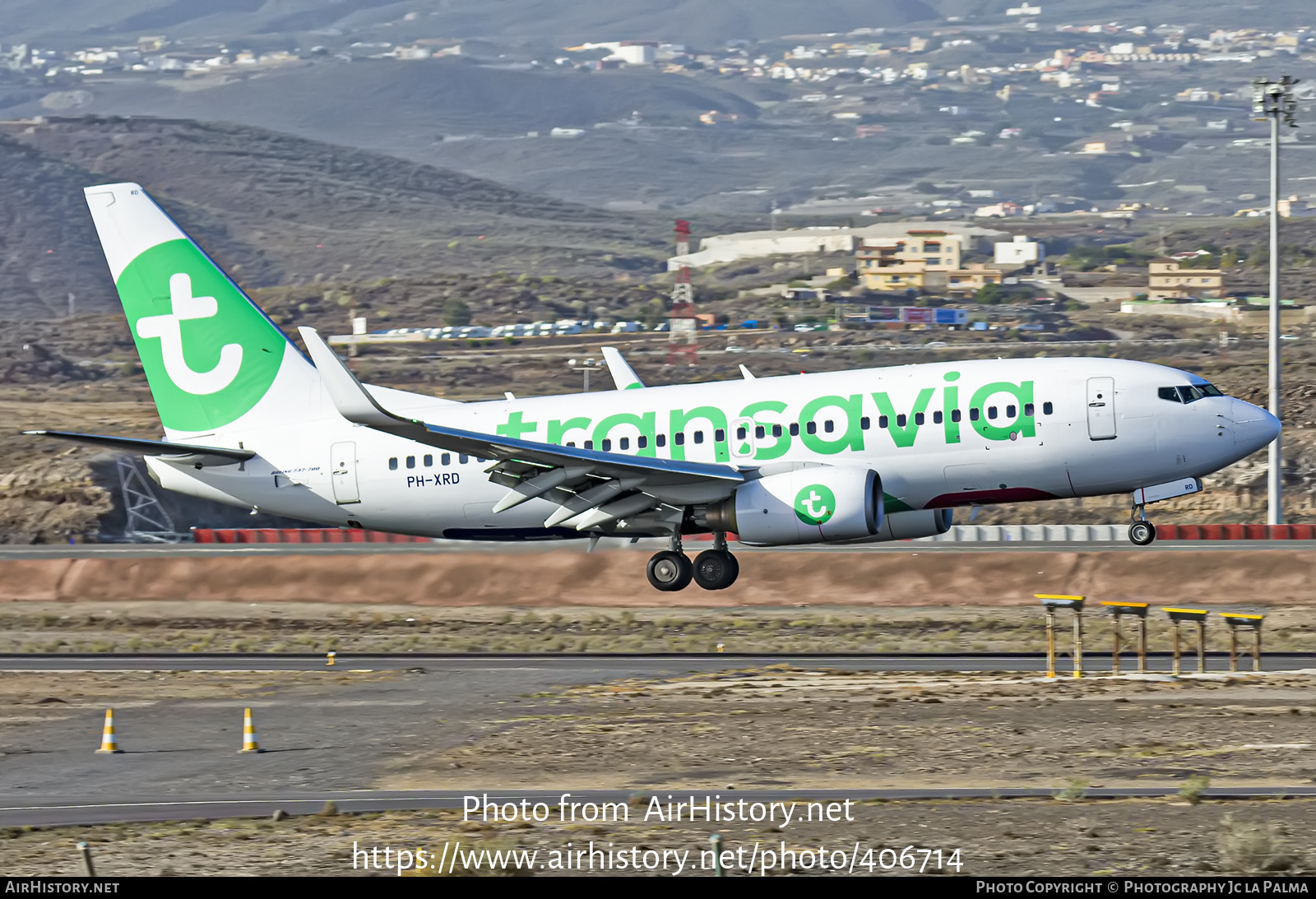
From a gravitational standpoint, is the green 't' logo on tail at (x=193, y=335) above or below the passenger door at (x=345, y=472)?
above

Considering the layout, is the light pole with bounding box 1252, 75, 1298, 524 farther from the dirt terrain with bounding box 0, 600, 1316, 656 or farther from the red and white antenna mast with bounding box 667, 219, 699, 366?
the red and white antenna mast with bounding box 667, 219, 699, 366

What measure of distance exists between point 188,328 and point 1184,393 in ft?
83.6

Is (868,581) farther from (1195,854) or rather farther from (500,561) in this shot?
(1195,854)

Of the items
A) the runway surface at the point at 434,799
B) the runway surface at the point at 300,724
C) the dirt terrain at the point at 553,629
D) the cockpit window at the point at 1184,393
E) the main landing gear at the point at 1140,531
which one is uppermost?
the cockpit window at the point at 1184,393

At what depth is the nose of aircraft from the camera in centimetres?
4175

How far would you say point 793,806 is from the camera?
23250 millimetres

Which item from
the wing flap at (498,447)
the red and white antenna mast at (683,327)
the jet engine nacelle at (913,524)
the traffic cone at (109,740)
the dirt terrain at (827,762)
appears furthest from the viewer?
the red and white antenna mast at (683,327)

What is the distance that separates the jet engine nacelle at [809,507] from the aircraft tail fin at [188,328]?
1263 cm

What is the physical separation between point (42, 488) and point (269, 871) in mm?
72866

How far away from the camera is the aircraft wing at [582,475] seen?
40344 millimetres

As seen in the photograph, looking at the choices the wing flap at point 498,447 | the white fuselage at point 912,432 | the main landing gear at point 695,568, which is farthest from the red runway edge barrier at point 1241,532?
the wing flap at point 498,447

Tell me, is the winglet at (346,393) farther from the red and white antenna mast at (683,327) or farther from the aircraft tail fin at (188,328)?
the red and white antenna mast at (683,327)

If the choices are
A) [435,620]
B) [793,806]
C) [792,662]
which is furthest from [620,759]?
[435,620]

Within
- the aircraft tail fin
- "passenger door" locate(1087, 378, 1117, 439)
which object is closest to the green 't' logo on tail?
the aircraft tail fin
